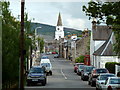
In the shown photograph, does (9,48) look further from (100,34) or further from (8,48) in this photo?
(100,34)

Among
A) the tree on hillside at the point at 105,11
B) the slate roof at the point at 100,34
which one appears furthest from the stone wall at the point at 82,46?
the tree on hillside at the point at 105,11

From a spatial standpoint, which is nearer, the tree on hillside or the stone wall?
the tree on hillside

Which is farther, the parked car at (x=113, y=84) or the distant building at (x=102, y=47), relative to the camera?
the distant building at (x=102, y=47)

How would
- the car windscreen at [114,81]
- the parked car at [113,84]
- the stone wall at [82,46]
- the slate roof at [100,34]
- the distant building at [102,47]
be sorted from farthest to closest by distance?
the stone wall at [82,46]
the slate roof at [100,34]
the distant building at [102,47]
the car windscreen at [114,81]
the parked car at [113,84]

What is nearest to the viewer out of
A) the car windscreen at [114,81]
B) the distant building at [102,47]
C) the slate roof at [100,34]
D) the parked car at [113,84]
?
the parked car at [113,84]

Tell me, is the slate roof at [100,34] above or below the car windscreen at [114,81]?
above

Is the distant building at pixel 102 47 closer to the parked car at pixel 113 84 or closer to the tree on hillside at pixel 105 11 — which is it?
the parked car at pixel 113 84

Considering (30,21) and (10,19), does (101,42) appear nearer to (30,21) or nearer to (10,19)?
(30,21)

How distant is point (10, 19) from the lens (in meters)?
24.1

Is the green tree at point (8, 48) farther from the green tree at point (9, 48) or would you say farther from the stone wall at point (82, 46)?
the stone wall at point (82, 46)

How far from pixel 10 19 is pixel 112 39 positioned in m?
39.6

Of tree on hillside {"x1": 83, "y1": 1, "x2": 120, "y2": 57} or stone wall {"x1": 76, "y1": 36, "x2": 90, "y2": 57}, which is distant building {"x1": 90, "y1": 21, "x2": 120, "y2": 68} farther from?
tree on hillside {"x1": 83, "y1": 1, "x2": 120, "y2": 57}

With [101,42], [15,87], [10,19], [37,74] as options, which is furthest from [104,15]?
[101,42]

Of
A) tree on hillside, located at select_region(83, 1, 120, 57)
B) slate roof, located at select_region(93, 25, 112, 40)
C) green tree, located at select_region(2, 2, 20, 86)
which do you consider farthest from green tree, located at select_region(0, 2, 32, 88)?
slate roof, located at select_region(93, 25, 112, 40)
